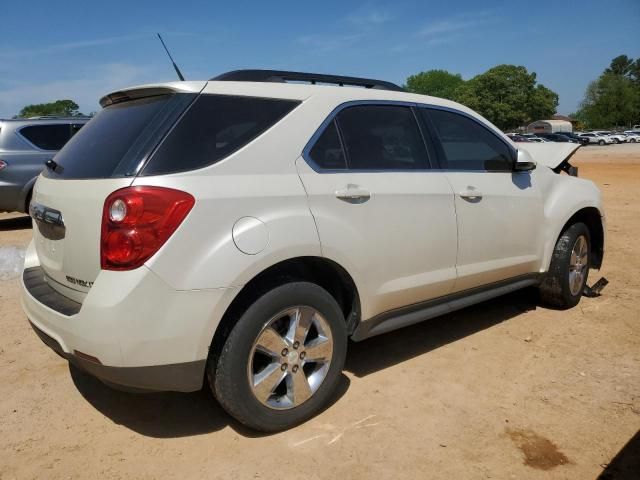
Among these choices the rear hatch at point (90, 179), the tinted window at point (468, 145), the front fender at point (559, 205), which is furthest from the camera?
the front fender at point (559, 205)

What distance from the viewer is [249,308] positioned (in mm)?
2531

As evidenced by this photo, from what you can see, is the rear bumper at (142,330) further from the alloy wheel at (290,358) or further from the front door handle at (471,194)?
the front door handle at (471,194)

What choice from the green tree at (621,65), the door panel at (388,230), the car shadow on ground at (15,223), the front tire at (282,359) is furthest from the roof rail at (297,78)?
the green tree at (621,65)

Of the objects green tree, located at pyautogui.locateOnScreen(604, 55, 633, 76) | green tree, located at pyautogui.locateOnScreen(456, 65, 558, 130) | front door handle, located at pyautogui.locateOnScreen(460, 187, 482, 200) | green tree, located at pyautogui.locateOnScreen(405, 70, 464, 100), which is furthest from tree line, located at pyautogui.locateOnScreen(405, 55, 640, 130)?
front door handle, located at pyautogui.locateOnScreen(460, 187, 482, 200)

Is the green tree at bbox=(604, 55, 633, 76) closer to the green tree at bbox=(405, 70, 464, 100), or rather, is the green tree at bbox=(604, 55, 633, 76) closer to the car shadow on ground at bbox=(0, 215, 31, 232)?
the green tree at bbox=(405, 70, 464, 100)

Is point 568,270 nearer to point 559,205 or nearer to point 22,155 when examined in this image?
point 559,205

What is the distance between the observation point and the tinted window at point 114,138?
8.27 feet

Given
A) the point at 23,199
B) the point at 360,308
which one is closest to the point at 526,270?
the point at 360,308

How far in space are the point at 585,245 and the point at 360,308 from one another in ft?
9.18

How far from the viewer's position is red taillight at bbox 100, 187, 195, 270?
2.28m

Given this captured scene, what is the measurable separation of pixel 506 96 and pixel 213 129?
306 ft

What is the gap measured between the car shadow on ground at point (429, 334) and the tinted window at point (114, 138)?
1.98 m

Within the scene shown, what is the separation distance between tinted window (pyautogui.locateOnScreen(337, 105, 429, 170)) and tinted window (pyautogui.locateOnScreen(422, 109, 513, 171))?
230mm

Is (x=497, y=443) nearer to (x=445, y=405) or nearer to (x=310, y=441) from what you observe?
(x=445, y=405)
